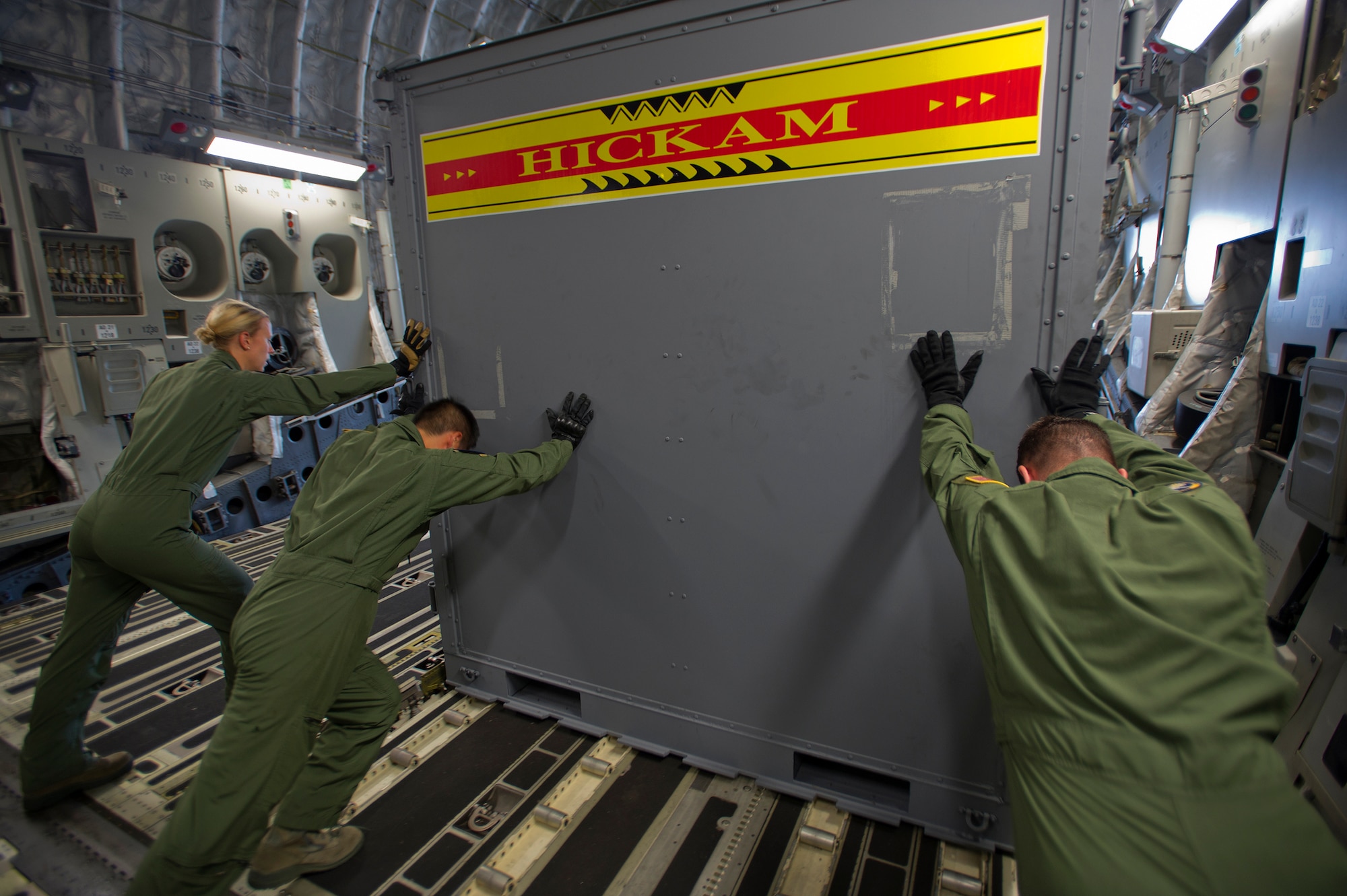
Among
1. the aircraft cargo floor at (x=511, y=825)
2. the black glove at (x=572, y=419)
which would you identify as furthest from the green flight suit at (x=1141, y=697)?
the black glove at (x=572, y=419)

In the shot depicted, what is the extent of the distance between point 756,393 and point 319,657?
178 centimetres

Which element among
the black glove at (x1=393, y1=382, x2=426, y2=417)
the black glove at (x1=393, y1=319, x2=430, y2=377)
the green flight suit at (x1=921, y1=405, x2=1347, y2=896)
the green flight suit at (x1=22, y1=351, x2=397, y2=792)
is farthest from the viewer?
the black glove at (x1=393, y1=382, x2=426, y2=417)

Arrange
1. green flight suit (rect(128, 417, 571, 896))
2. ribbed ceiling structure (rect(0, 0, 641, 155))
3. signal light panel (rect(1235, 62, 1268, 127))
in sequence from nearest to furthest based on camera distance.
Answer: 1. green flight suit (rect(128, 417, 571, 896))
2. signal light panel (rect(1235, 62, 1268, 127))
3. ribbed ceiling structure (rect(0, 0, 641, 155))

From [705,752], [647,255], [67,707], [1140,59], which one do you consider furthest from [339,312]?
[1140,59]

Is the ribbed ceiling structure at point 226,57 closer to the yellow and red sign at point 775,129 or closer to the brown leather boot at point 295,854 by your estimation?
the yellow and red sign at point 775,129

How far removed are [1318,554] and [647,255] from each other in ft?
10.7

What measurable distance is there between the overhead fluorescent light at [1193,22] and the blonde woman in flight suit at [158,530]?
6.47 meters

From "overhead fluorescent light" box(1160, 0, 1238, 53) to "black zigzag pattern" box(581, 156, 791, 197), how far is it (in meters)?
5.31

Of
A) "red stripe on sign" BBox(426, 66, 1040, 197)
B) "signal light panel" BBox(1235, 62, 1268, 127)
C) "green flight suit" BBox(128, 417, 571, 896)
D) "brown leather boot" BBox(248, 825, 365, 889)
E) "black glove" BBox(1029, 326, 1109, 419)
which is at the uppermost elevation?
"signal light panel" BBox(1235, 62, 1268, 127)

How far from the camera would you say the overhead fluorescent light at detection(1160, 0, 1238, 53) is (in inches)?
195

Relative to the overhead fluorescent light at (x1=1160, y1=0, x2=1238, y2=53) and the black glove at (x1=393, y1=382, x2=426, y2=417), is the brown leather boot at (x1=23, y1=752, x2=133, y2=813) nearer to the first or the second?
the black glove at (x1=393, y1=382, x2=426, y2=417)

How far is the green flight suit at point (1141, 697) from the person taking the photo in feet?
3.97

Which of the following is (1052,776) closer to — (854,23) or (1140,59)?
(1140,59)

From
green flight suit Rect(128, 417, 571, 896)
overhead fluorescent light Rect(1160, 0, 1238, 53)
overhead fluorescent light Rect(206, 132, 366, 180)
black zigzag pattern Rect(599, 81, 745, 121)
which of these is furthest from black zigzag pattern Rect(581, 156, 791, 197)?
overhead fluorescent light Rect(1160, 0, 1238, 53)
